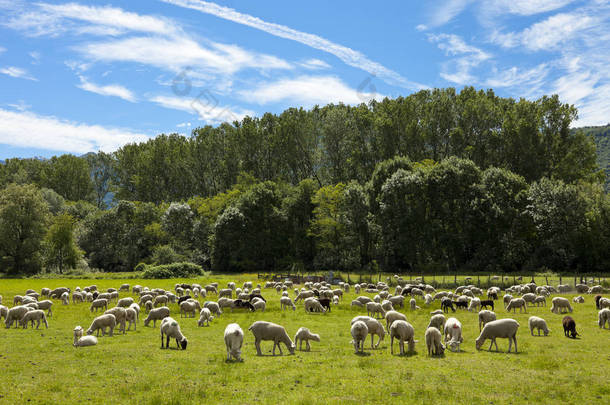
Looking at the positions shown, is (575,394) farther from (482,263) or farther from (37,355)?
(482,263)

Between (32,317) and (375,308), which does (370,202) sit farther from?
(32,317)

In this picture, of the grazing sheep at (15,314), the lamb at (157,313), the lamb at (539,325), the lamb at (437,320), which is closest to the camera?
the lamb at (437,320)

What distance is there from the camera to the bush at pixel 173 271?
227ft

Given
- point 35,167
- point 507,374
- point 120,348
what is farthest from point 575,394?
point 35,167

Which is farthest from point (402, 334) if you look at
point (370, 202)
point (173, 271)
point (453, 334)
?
point (370, 202)

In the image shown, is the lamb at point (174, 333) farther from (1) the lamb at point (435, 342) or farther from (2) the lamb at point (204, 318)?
(1) the lamb at point (435, 342)

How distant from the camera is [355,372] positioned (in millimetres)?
15078

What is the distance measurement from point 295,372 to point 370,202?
227 ft

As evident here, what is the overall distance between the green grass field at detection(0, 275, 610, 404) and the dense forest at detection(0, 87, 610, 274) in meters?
52.0

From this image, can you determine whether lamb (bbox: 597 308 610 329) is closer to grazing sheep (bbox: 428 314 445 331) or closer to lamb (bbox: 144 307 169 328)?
grazing sheep (bbox: 428 314 445 331)

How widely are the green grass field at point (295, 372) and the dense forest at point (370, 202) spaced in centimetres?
5204

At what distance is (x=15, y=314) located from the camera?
24.2m

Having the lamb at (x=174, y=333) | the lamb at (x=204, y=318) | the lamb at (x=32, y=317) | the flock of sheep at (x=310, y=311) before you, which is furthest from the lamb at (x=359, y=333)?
the lamb at (x=32, y=317)

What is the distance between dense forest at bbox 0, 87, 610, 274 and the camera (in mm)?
70875
